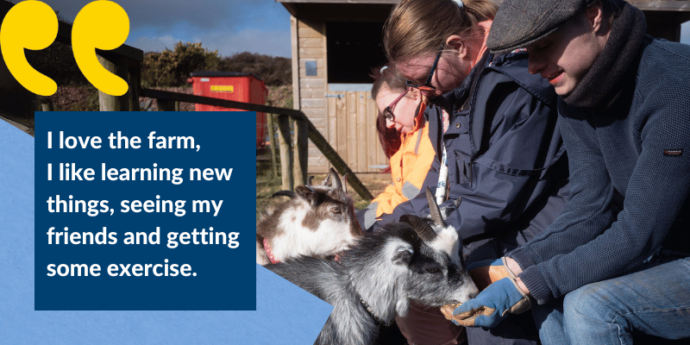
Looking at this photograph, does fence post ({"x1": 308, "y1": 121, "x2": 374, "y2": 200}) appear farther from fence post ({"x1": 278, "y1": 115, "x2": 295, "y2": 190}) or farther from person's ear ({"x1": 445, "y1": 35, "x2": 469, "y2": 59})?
person's ear ({"x1": 445, "y1": 35, "x2": 469, "y2": 59})

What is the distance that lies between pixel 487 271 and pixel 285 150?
475 centimetres

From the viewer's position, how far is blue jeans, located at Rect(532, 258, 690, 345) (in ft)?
5.82

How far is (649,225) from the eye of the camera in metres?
1.73

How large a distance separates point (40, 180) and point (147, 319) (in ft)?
2.40

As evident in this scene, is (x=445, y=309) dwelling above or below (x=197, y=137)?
below

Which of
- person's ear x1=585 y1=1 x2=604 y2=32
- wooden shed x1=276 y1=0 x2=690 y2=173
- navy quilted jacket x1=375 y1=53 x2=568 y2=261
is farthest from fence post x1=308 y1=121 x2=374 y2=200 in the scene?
person's ear x1=585 y1=1 x2=604 y2=32

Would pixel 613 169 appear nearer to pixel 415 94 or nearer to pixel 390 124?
pixel 415 94

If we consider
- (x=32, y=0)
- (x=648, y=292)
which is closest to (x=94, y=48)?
(x=32, y=0)

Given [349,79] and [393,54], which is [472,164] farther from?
[349,79]

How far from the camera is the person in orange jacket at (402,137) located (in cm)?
306

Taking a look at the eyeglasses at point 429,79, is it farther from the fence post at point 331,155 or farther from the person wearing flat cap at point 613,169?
the fence post at point 331,155

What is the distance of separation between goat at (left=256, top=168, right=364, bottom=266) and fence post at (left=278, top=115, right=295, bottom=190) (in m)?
3.26

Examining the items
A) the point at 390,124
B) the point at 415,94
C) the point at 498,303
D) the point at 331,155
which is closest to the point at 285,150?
the point at 331,155

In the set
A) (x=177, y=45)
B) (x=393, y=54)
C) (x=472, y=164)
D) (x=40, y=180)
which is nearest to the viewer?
(x=40, y=180)
